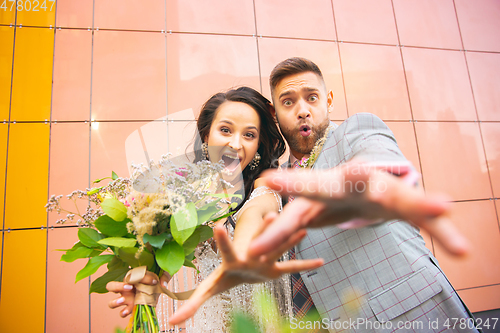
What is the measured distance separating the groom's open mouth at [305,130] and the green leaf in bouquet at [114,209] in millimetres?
808

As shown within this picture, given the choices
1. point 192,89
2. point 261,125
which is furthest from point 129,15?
point 261,125

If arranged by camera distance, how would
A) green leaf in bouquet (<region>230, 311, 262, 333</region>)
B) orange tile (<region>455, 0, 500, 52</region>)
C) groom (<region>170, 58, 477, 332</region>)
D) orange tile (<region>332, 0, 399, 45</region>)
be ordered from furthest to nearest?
orange tile (<region>455, 0, 500, 52</region>), orange tile (<region>332, 0, 399, 45</region>), groom (<region>170, 58, 477, 332</region>), green leaf in bouquet (<region>230, 311, 262, 333</region>)

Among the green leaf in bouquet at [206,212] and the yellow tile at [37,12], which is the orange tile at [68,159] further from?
the green leaf in bouquet at [206,212]

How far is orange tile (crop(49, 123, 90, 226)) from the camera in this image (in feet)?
6.85

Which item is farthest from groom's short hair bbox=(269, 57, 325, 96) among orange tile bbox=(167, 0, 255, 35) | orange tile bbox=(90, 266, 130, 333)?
orange tile bbox=(90, 266, 130, 333)

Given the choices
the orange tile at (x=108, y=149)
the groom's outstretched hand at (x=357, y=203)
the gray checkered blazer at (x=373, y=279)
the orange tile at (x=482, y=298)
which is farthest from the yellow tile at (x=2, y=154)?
the orange tile at (x=482, y=298)

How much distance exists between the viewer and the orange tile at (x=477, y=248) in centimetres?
250

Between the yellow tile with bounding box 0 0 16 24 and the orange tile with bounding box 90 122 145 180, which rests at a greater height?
the yellow tile with bounding box 0 0 16 24

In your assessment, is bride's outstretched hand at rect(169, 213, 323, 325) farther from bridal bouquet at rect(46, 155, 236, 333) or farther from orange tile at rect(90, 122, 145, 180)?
orange tile at rect(90, 122, 145, 180)

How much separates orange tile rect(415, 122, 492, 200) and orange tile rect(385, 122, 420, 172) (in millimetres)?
64

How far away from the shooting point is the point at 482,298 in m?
2.48

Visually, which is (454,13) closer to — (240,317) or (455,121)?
(455,121)

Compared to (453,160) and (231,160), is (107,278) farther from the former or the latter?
(453,160)

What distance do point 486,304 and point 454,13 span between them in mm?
2858
